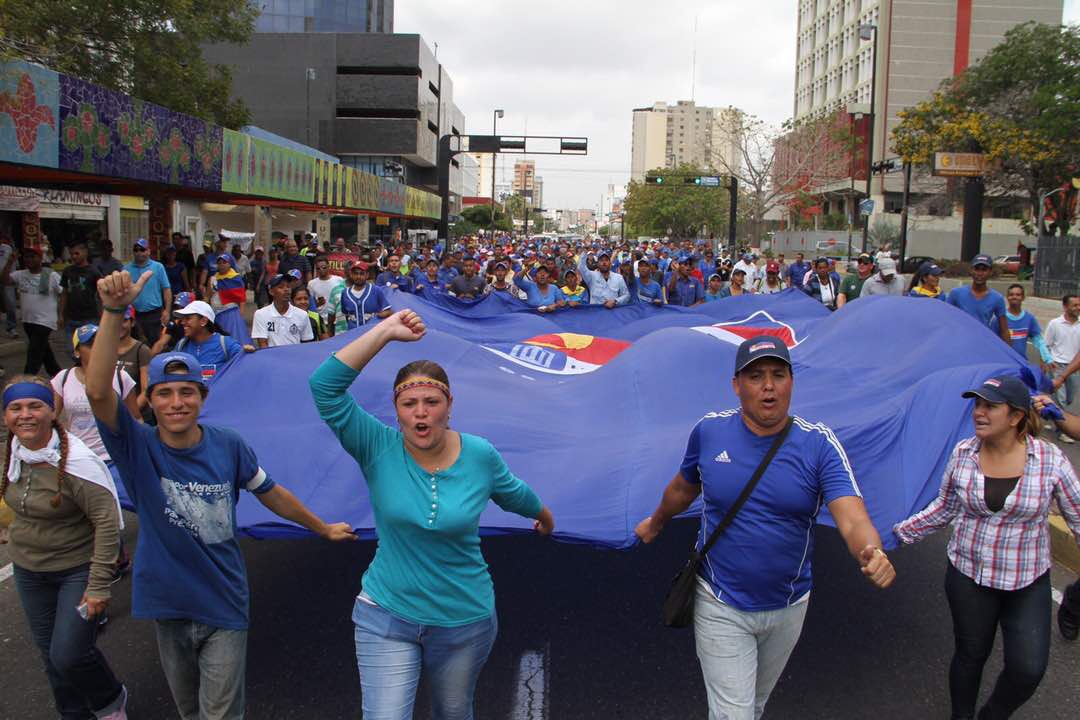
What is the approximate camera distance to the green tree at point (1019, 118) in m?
33.0

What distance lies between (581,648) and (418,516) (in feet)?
7.71

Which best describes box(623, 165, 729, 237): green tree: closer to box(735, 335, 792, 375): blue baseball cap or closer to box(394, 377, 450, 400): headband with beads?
box(735, 335, 792, 375): blue baseball cap

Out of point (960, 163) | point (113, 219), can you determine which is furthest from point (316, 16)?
point (960, 163)

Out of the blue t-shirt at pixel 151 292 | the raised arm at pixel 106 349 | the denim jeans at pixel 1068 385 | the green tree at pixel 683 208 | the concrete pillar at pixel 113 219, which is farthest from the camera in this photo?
the green tree at pixel 683 208

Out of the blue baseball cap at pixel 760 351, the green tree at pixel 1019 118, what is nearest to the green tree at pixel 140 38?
the blue baseball cap at pixel 760 351

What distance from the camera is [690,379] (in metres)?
6.44

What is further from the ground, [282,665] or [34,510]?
[34,510]

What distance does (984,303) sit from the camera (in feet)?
29.8

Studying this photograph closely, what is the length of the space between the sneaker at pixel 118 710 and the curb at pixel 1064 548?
19.4 feet

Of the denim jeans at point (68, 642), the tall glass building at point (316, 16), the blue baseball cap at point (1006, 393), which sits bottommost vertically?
the denim jeans at point (68, 642)

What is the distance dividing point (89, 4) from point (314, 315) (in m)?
15.9

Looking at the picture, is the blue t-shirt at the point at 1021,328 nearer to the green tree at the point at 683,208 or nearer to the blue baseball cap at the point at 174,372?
the blue baseball cap at the point at 174,372

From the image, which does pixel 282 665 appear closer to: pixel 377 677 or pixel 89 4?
pixel 377 677

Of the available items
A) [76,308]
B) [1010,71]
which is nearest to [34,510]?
[76,308]
